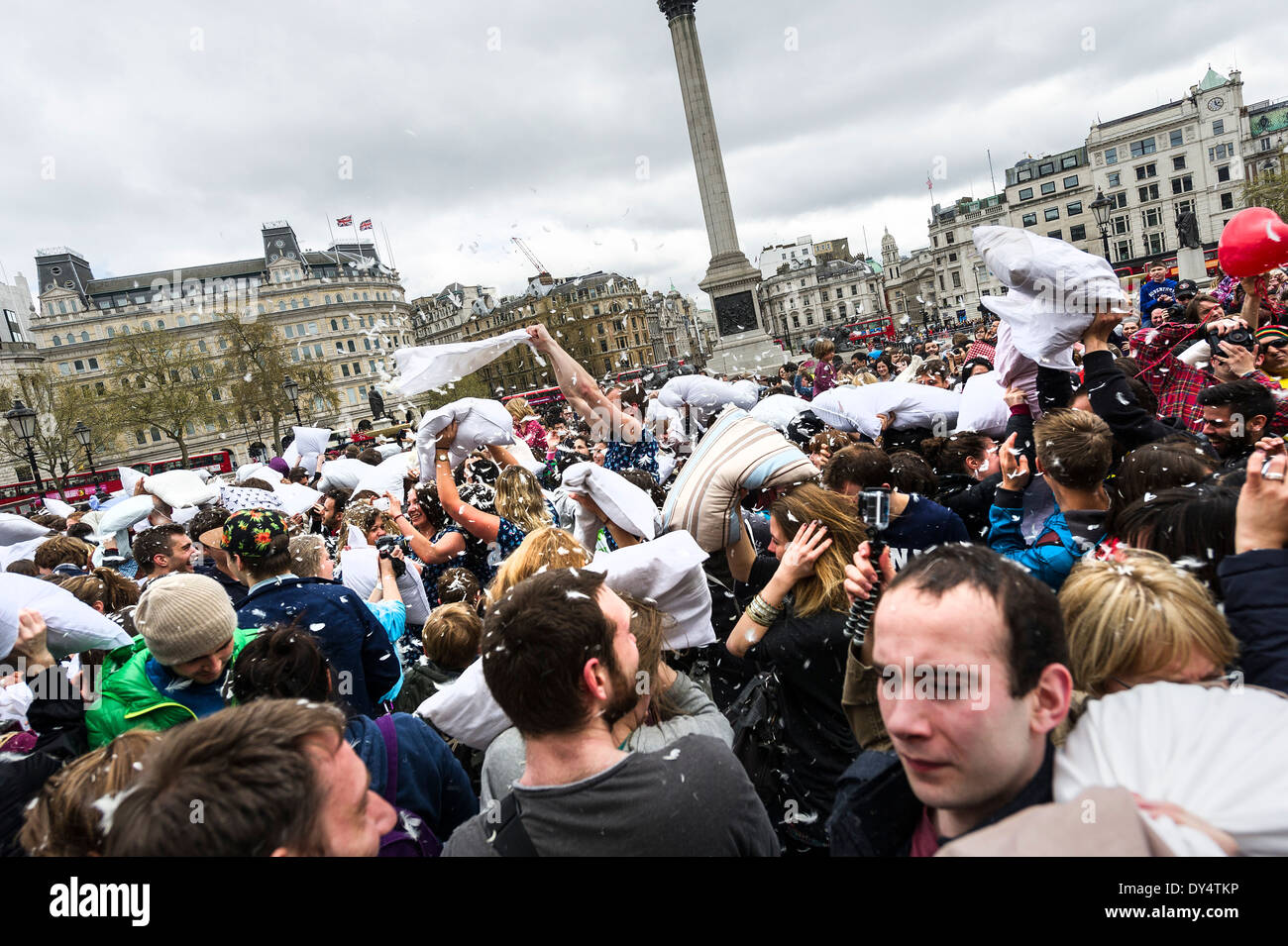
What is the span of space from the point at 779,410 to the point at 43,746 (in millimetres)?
5905

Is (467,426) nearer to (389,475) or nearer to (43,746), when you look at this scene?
(389,475)

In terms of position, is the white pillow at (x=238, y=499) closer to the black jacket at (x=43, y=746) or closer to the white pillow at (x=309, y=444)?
the black jacket at (x=43, y=746)

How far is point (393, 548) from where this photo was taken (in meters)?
5.44

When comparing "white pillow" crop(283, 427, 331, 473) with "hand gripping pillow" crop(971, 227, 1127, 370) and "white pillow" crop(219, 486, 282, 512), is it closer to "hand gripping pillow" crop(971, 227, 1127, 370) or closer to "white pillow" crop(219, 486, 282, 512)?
"white pillow" crop(219, 486, 282, 512)

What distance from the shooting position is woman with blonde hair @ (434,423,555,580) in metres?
5.04

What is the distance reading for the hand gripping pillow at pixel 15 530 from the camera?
8.03 m

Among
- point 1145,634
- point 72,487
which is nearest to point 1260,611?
point 1145,634

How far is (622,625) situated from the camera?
200 centimetres

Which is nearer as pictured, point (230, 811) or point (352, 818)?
point (230, 811)

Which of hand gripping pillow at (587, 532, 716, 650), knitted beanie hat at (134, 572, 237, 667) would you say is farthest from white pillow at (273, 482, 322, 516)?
hand gripping pillow at (587, 532, 716, 650)
